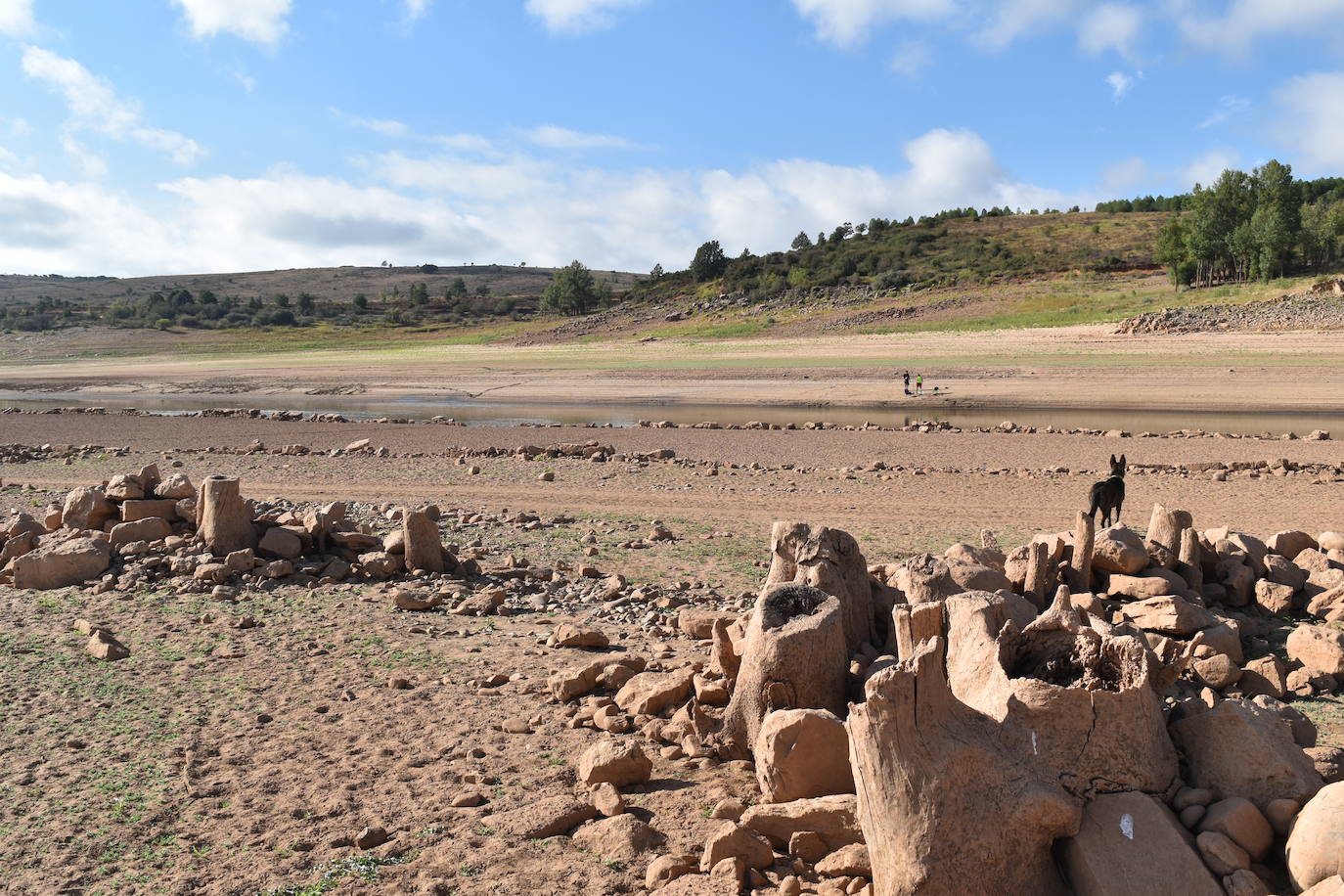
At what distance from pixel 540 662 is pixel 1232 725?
191 inches

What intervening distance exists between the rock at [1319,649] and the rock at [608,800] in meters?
4.69

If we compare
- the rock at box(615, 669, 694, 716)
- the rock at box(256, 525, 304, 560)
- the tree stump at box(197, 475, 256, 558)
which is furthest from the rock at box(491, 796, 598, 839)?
the tree stump at box(197, 475, 256, 558)

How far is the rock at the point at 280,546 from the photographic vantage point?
33.0 feet

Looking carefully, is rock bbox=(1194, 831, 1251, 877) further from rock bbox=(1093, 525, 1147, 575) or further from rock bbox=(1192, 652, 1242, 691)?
rock bbox=(1093, 525, 1147, 575)

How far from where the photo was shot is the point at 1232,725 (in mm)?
4172

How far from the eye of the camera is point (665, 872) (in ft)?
14.4

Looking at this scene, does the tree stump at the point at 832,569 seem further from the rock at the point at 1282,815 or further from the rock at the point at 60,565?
the rock at the point at 60,565

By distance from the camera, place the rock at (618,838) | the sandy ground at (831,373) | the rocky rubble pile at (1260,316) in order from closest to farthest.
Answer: the rock at (618,838), the sandy ground at (831,373), the rocky rubble pile at (1260,316)

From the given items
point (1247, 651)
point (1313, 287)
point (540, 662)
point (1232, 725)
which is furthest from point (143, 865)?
point (1313, 287)

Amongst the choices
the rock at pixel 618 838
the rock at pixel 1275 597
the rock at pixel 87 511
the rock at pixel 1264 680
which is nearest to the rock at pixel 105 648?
the rock at pixel 87 511

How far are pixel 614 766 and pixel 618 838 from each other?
61cm

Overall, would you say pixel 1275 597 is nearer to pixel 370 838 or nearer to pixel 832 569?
pixel 832 569

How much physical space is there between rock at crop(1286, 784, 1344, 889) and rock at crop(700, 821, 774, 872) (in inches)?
80.7

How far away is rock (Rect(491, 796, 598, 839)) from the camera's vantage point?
4.87 meters
